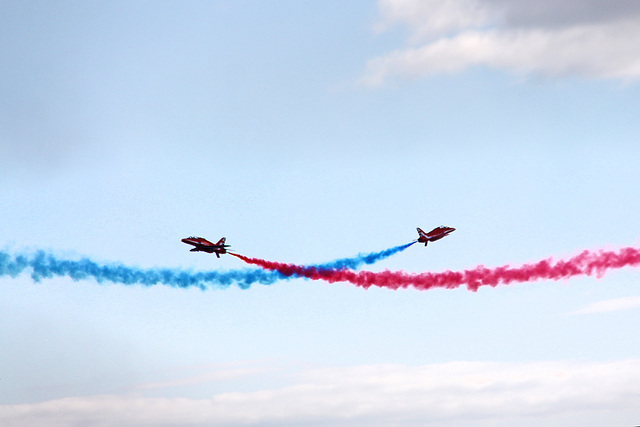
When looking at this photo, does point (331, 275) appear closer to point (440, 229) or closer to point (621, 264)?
point (440, 229)

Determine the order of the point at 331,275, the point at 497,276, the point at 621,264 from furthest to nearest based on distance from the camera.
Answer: the point at 331,275
the point at 497,276
the point at 621,264

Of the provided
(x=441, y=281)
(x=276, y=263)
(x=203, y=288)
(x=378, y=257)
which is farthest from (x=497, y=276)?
(x=203, y=288)

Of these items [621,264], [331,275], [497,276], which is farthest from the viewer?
[331,275]

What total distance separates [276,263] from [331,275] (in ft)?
35.0

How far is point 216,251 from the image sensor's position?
17412 cm

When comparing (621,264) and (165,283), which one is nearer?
(621,264)

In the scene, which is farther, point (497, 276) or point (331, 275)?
point (331, 275)

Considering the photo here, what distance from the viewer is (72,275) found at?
176250mm

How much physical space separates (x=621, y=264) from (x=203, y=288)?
77247mm

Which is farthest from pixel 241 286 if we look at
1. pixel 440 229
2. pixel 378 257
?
pixel 440 229

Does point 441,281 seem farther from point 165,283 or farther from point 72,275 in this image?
point 72,275

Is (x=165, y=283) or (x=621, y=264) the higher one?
(x=165, y=283)

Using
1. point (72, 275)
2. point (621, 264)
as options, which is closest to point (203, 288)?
point (72, 275)

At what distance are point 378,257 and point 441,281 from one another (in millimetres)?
12364
